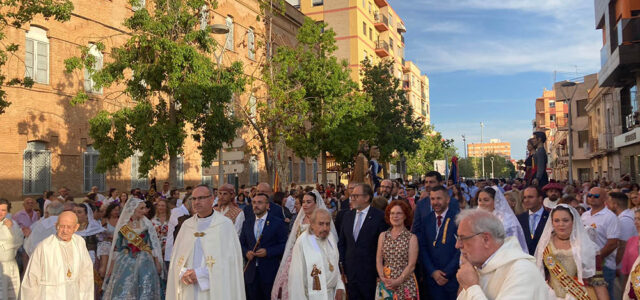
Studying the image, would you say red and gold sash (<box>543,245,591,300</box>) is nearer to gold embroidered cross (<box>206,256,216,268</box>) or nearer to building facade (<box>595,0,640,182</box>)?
gold embroidered cross (<box>206,256,216,268</box>)

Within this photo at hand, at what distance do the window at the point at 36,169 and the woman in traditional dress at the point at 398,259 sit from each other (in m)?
15.9

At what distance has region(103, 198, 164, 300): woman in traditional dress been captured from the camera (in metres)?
8.09

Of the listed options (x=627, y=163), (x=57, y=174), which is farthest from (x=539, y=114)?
(x=57, y=174)

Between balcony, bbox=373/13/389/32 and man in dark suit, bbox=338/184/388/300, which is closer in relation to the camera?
man in dark suit, bbox=338/184/388/300

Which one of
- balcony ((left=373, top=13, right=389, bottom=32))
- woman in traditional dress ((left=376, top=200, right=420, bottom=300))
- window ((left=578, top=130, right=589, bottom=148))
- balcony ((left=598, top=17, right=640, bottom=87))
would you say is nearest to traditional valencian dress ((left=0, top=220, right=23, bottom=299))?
woman in traditional dress ((left=376, top=200, right=420, bottom=300))

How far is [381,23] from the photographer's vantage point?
200 feet

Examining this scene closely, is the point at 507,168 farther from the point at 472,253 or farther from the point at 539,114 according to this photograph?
the point at 472,253

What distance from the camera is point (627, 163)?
117 ft

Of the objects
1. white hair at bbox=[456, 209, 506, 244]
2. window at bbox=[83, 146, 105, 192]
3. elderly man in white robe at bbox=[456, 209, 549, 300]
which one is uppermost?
window at bbox=[83, 146, 105, 192]

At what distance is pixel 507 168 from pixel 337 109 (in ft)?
377

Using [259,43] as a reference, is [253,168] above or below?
below

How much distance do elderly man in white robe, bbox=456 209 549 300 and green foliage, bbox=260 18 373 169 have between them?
20.6 m

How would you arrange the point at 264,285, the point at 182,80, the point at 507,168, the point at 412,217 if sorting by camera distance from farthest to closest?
1. the point at 507,168
2. the point at 182,80
3. the point at 264,285
4. the point at 412,217

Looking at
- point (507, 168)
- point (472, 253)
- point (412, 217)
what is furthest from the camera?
point (507, 168)
